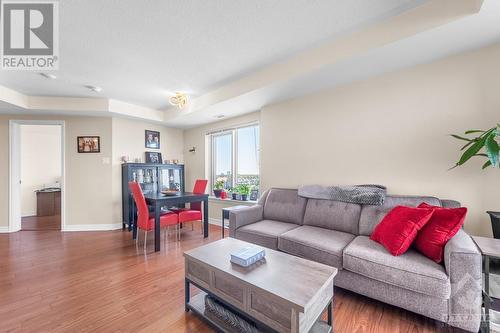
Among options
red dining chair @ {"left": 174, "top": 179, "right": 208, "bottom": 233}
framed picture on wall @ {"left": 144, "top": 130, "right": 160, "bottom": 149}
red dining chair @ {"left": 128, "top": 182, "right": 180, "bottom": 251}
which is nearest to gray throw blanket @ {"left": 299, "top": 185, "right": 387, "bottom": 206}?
red dining chair @ {"left": 174, "top": 179, "right": 208, "bottom": 233}

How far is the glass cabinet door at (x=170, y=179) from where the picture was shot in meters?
4.51

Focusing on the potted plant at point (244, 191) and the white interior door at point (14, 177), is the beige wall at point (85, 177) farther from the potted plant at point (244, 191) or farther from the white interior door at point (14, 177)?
the potted plant at point (244, 191)

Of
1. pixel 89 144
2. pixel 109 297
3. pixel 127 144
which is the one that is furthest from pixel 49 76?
pixel 109 297

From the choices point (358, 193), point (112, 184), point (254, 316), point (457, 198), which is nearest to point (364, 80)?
point (358, 193)

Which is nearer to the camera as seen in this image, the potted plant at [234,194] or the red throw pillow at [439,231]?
the red throw pillow at [439,231]

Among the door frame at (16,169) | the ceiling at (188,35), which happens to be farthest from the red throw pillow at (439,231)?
the door frame at (16,169)

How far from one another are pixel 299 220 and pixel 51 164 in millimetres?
6359

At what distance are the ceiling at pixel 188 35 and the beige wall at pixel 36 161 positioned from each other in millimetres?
2882

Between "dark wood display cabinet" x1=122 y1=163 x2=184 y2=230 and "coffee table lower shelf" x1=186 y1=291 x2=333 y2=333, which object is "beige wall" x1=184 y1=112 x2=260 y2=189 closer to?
"dark wood display cabinet" x1=122 y1=163 x2=184 y2=230

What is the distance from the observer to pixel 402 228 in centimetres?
172

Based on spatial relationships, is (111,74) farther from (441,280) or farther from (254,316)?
(441,280)

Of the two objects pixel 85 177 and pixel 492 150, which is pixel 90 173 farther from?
pixel 492 150

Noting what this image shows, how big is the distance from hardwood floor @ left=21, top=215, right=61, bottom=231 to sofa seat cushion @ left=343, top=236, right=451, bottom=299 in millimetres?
5152

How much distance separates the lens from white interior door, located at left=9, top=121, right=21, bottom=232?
12.8 ft
